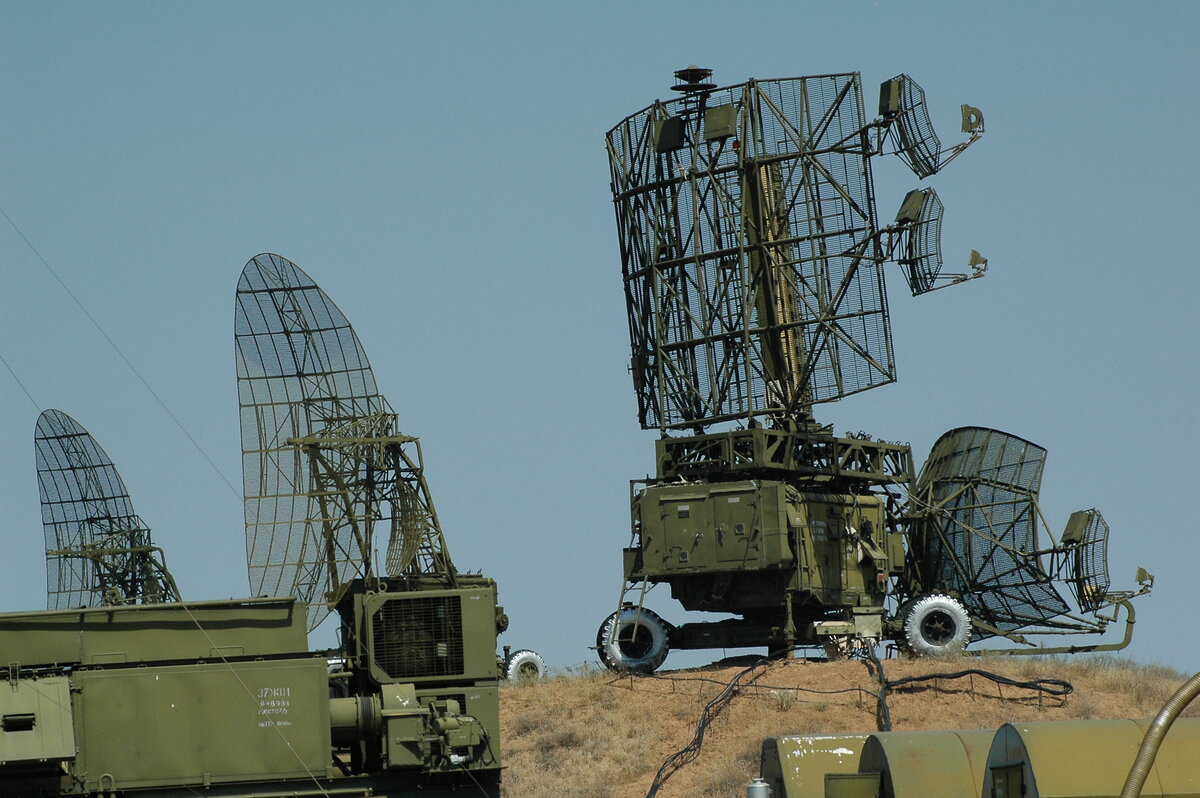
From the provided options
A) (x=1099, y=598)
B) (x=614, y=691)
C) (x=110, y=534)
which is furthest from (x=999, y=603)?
(x=110, y=534)

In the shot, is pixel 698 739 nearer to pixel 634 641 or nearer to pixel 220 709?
pixel 634 641

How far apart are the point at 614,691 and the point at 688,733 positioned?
280cm

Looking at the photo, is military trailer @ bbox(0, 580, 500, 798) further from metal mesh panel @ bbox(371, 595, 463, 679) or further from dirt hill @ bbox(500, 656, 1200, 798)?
dirt hill @ bbox(500, 656, 1200, 798)

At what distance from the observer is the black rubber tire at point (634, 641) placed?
1516 inches

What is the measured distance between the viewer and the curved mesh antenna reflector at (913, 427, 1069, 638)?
3988 cm

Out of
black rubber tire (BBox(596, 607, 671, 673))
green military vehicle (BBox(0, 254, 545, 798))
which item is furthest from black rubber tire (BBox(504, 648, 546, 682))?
green military vehicle (BBox(0, 254, 545, 798))

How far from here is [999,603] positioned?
4016cm

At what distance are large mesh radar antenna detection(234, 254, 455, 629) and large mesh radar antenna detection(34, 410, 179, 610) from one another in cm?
1309

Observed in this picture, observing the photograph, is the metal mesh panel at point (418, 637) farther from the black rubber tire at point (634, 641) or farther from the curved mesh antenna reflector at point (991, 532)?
the curved mesh antenna reflector at point (991, 532)

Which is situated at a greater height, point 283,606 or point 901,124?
point 901,124

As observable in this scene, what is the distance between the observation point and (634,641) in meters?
38.6

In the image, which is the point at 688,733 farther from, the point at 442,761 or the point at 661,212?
the point at 661,212

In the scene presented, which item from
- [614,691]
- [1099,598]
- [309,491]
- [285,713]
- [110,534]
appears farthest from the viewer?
[110,534]

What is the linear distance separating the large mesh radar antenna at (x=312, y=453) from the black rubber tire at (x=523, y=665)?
351 inches
